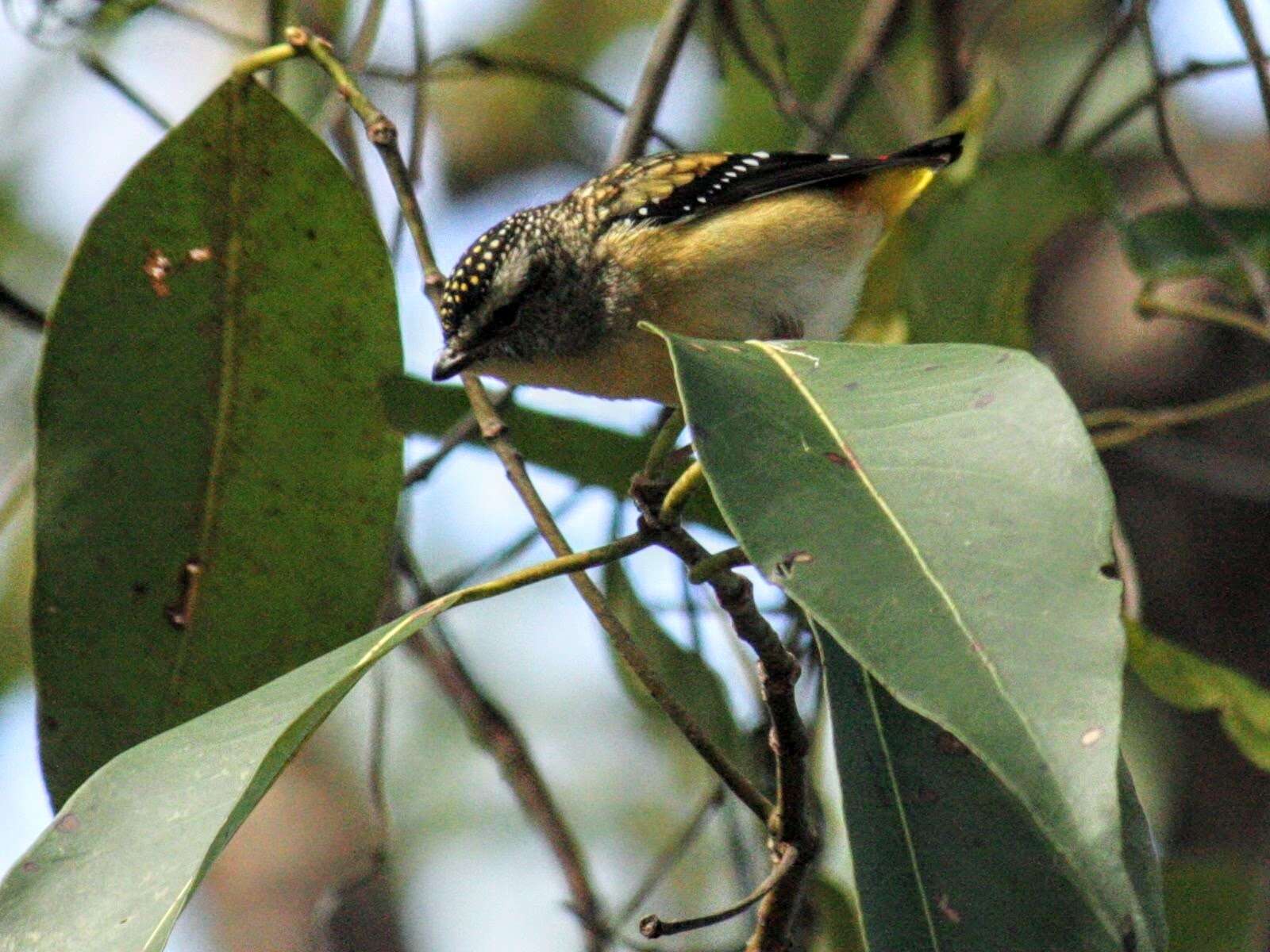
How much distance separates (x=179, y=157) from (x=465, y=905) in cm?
491

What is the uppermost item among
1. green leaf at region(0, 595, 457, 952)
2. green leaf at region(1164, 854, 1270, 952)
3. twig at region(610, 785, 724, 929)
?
green leaf at region(0, 595, 457, 952)

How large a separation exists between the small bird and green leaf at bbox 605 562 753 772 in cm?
45

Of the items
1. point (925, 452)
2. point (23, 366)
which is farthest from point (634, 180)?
point (23, 366)

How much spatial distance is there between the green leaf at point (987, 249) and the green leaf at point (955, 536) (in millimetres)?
1763

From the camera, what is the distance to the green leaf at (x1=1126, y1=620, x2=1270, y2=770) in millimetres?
2873

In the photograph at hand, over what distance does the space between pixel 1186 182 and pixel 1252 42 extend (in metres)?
0.54

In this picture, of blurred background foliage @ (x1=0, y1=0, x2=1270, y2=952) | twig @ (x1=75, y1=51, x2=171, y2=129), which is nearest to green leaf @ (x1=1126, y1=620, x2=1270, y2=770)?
blurred background foliage @ (x1=0, y1=0, x2=1270, y2=952)

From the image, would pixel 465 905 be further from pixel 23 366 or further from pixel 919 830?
pixel 919 830

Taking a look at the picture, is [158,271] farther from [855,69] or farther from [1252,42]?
[855,69]

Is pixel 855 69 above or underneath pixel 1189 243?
above

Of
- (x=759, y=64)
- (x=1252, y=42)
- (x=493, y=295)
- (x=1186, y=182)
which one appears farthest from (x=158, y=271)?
(x=1186, y=182)

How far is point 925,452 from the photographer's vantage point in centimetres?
169

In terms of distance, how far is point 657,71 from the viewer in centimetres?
353

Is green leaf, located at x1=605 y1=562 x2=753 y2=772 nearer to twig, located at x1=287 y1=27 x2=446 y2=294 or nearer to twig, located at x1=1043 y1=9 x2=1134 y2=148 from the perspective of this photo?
twig, located at x1=287 y1=27 x2=446 y2=294
